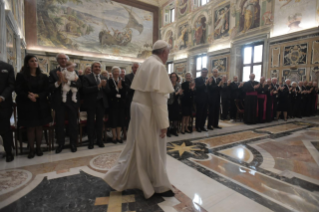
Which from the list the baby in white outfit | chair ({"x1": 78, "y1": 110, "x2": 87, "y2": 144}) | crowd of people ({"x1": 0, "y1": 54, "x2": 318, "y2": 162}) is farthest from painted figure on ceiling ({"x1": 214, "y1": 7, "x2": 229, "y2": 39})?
the baby in white outfit

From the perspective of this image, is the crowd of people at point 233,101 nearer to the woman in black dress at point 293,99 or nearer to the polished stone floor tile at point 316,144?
the woman in black dress at point 293,99

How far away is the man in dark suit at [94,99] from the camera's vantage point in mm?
3924

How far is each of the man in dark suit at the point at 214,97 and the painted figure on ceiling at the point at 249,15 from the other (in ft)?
23.4

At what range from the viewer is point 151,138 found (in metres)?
1.97

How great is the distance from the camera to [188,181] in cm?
256

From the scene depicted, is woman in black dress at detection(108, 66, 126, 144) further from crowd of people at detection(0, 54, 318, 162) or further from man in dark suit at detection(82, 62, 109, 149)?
man in dark suit at detection(82, 62, 109, 149)

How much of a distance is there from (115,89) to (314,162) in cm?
435

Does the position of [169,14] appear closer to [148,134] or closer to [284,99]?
[284,99]

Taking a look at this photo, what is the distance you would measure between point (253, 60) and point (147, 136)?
38.5ft

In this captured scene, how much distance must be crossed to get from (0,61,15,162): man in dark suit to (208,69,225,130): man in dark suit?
16.8ft

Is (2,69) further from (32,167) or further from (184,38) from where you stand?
(184,38)

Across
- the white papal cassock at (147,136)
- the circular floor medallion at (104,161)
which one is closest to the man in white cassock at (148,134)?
the white papal cassock at (147,136)

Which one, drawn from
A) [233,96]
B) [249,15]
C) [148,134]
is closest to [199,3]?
[249,15]

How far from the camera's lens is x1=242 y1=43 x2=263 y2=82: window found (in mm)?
11086
